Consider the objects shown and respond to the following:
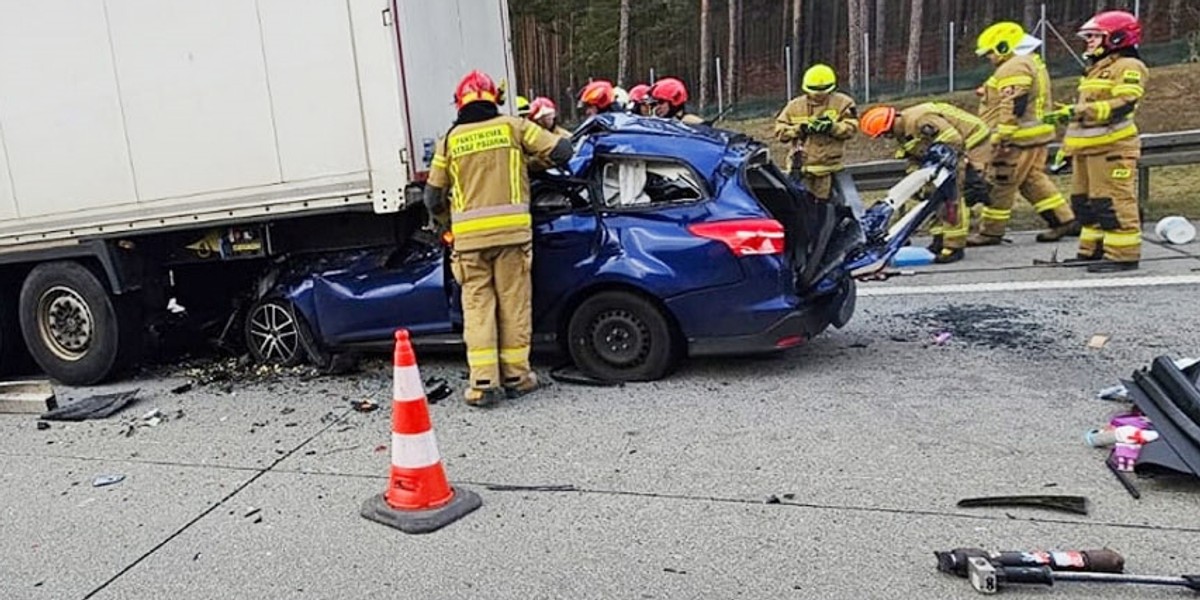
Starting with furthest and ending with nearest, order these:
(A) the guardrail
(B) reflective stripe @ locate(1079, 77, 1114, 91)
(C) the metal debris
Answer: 1. (A) the guardrail
2. (B) reflective stripe @ locate(1079, 77, 1114, 91)
3. (C) the metal debris

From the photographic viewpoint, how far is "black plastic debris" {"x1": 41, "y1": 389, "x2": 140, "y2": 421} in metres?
5.78

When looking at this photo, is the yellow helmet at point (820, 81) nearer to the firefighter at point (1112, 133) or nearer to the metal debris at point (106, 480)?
the firefighter at point (1112, 133)

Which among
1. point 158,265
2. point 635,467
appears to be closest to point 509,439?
point 635,467

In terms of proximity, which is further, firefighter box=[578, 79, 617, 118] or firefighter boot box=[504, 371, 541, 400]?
firefighter box=[578, 79, 617, 118]

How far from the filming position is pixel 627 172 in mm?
5613

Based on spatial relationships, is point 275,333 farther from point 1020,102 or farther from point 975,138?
point 1020,102

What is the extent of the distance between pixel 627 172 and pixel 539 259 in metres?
0.74

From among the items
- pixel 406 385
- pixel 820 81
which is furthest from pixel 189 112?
pixel 820 81

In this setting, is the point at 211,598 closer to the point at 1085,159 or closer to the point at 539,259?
the point at 539,259

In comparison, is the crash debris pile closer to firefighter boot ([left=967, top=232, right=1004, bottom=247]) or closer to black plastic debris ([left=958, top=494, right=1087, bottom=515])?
black plastic debris ([left=958, top=494, right=1087, bottom=515])

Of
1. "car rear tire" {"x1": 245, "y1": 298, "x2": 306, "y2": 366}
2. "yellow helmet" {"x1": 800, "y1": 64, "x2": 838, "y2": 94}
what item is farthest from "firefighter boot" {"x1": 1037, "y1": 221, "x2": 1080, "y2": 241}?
"car rear tire" {"x1": 245, "y1": 298, "x2": 306, "y2": 366}

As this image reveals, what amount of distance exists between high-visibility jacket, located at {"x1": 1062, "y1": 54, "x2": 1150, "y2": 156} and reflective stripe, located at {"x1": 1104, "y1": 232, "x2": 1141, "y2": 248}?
701 mm

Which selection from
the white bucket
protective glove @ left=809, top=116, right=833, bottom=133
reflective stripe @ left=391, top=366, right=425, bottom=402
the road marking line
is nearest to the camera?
reflective stripe @ left=391, top=366, right=425, bottom=402

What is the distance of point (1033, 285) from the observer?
742 centimetres
